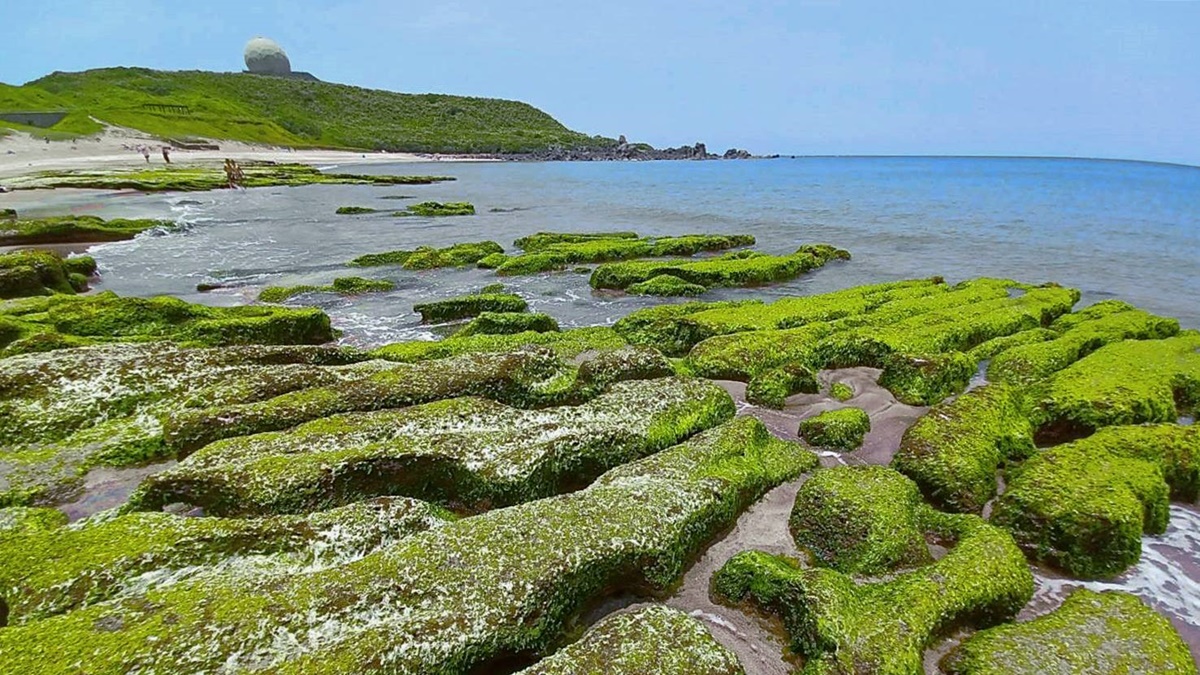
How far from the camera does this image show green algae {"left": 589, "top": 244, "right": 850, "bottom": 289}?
21.2 meters

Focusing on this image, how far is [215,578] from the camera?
514 centimetres

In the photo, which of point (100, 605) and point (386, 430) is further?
point (386, 430)

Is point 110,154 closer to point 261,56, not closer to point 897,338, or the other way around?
point 897,338

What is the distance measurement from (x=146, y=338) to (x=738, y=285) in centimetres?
1745

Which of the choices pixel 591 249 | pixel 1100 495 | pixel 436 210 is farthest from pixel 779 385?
pixel 436 210

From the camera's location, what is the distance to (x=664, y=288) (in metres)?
20.2

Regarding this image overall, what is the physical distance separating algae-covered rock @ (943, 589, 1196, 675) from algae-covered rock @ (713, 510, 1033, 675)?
31cm

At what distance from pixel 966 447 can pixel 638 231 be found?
30.1m

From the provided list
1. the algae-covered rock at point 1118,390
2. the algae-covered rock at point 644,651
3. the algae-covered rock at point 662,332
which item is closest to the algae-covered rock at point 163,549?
the algae-covered rock at point 644,651

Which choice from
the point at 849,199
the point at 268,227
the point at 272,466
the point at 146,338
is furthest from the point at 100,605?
the point at 849,199

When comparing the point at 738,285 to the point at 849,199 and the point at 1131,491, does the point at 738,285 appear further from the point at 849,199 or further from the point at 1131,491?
the point at 849,199

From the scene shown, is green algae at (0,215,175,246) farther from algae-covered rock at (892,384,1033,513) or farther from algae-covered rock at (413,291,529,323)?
algae-covered rock at (892,384,1033,513)

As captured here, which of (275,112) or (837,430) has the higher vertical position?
(275,112)

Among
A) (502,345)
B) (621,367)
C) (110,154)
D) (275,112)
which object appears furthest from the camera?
(275,112)
